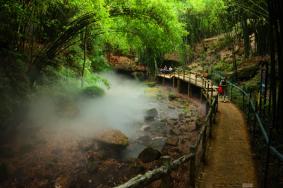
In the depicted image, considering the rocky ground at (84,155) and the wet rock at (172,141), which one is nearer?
the rocky ground at (84,155)

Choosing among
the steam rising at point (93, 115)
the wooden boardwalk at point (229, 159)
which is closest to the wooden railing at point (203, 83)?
the steam rising at point (93, 115)

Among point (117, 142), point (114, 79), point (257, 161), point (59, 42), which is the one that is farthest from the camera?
point (114, 79)

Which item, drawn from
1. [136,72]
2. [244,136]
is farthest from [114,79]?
[244,136]

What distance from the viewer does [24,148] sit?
12.9m

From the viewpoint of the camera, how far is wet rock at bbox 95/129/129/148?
13.7 meters

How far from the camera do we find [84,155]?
507 inches

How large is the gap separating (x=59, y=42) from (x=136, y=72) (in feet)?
80.1

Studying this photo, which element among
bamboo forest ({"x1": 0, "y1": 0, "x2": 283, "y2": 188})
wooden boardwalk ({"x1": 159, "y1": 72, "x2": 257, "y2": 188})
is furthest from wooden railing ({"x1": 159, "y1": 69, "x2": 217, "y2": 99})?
wooden boardwalk ({"x1": 159, "y1": 72, "x2": 257, "y2": 188})

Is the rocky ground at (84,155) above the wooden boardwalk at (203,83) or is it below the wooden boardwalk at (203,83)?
below

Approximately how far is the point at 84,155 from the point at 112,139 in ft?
5.23

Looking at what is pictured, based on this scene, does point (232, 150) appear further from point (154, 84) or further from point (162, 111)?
point (154, 84)

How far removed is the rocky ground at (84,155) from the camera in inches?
418

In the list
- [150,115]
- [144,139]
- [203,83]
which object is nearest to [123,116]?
[150,115]

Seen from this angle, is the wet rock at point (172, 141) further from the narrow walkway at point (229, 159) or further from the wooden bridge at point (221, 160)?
the narrow walkway at point (229, 159)
